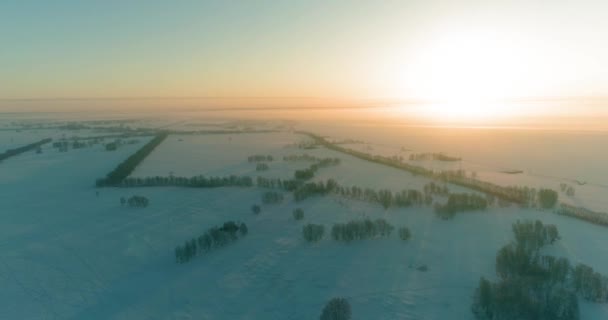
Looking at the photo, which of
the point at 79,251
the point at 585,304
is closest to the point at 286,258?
the point at 79,251

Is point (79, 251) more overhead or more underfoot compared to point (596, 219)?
more underfoot

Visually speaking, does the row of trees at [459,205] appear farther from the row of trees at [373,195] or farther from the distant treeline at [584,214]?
the distant treeline at [584,214]

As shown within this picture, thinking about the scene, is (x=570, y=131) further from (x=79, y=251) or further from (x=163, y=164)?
(x=79, y=251)

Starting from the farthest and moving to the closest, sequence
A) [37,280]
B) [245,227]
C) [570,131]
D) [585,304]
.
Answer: [570,131]
[245,227]
[37,280]
[585,304]

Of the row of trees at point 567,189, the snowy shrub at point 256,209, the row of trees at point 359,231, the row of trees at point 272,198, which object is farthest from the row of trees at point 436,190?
the snowy shrub at point 256,209

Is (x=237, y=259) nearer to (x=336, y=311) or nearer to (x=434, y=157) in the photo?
(x=336, y=311)

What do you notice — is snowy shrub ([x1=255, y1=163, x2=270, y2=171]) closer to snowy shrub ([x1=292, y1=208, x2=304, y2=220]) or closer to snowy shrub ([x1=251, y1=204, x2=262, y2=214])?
snowy shrub ([x1=251, y1=204, x2=262, y2=214])

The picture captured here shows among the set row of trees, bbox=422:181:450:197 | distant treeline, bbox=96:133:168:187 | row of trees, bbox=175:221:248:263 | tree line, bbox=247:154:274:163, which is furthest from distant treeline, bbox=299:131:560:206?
distant treeline, bbox=96:133:168:187
